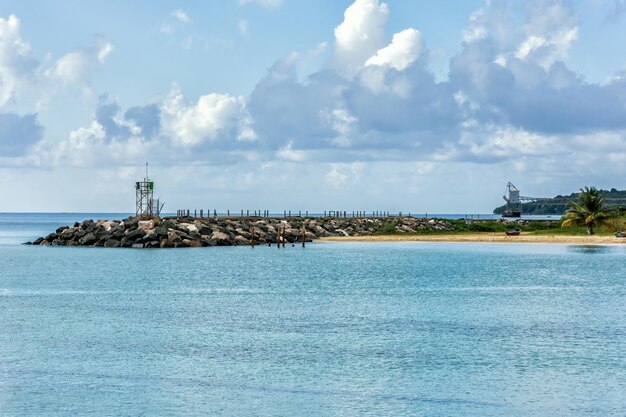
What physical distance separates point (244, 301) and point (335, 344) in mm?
15867

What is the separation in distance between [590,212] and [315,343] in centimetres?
7677

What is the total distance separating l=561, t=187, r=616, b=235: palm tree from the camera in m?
100

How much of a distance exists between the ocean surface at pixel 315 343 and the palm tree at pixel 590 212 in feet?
117

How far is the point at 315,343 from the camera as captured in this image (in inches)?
1291

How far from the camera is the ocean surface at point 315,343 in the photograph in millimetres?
23547

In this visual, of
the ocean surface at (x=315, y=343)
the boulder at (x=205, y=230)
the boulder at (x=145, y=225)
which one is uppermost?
the boulder at (x=145, y=225)

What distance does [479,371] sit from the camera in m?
27.2

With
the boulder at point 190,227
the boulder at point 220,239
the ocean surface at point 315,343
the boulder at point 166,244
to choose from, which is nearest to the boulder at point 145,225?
the boulder at point 166,244

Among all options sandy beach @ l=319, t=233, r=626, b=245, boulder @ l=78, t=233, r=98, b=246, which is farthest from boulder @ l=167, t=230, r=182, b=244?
sandy beach @ l=319, t=233, r=626, b=245

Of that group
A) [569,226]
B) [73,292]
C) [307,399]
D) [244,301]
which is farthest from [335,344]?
[569,226]

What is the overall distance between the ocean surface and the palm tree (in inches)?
1408

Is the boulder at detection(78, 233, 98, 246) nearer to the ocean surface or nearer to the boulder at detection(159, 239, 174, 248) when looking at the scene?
the boulder at detection(159, 239, 174, 248)

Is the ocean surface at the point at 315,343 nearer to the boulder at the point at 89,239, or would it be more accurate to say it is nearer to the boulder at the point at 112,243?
the boulder at the point at 112,243

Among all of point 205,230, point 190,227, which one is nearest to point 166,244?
point 205,230
